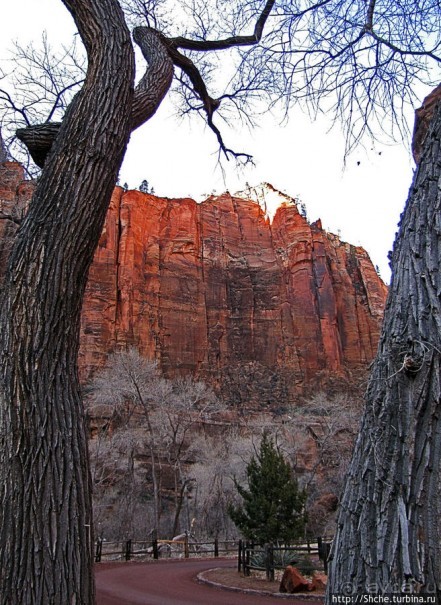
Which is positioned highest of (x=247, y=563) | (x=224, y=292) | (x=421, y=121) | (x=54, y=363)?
(x=224, y=292)

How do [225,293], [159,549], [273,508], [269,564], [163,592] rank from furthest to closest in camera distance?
[225,293]
[159,549]
[273,508]
[269,564]
[163,592]

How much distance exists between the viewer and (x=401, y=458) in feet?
4.50

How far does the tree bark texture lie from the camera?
128 cm

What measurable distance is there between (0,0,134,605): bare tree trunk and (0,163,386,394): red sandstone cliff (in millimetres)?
41526

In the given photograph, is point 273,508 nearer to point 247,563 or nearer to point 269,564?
point 247,563

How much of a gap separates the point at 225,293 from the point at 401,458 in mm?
53774

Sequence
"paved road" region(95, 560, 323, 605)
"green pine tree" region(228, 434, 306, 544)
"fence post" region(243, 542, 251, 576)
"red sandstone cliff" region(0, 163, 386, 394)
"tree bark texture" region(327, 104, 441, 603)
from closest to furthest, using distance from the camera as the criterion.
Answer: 1. "tree bark texture" region(327, 104, 441, 603)
2. "paved road" region(95, 560, 323, 605)
3. "fence post" region(243, 542, 251, 576)
4. "green pine tree" region(228, 434, 306, 544)
5. "red sandstone cliff" region(0, 163, 386, 394)

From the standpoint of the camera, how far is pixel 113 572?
Result: 43.7 ft

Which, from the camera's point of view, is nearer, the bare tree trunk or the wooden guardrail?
the bare tree trunk

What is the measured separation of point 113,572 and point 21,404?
1344 centimetres

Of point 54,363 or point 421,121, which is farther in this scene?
point 421,121

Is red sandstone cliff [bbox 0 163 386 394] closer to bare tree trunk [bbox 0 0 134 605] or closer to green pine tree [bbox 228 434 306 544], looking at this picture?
green pine tree [bbox 228 434 306 544]

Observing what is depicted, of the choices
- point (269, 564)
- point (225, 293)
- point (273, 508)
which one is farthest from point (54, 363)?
point (225, 293)

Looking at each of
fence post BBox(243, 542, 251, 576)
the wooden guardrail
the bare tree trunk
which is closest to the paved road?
fence post BBox(243, 542, 251, 576)
